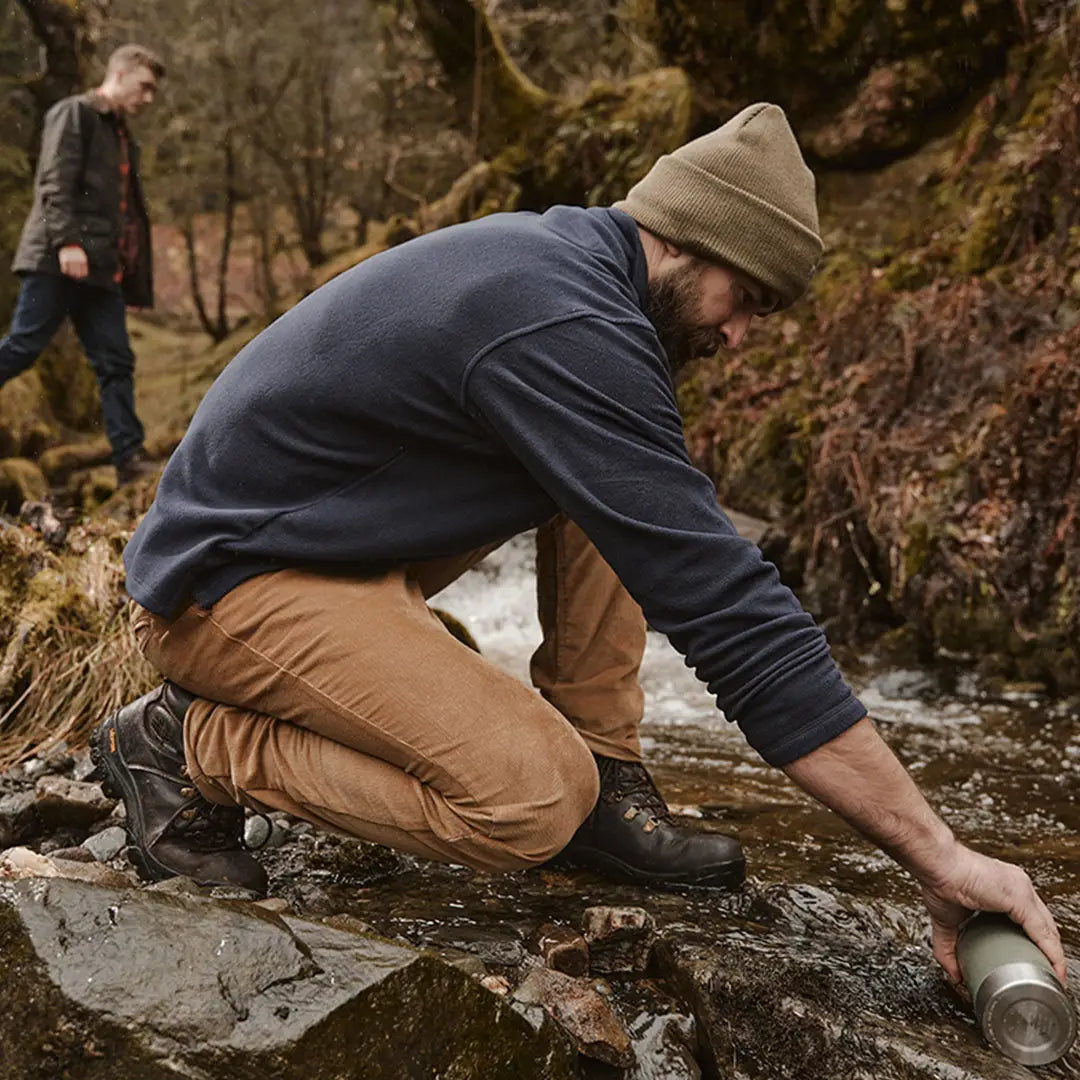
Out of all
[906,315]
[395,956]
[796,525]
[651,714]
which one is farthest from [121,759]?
[906,315]

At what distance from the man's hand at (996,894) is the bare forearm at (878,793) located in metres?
0.03

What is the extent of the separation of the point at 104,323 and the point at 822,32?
5.73m

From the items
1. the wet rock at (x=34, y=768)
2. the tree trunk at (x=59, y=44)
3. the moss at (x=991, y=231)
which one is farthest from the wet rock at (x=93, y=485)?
the moss at (x=991, y=231)

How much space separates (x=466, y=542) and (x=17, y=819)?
5.03 feet

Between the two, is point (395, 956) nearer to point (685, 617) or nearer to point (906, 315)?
point (685, 617)

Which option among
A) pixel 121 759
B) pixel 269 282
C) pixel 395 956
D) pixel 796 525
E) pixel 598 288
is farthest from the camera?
pixel 269 282

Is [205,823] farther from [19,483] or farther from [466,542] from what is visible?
Result: [19,483]

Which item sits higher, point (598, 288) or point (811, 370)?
point (598, 288)

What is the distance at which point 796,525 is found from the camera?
668 cm

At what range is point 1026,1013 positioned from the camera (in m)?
2.13

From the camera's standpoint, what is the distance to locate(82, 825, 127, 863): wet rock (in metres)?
3.09

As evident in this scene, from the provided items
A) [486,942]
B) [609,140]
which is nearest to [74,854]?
[486,942]

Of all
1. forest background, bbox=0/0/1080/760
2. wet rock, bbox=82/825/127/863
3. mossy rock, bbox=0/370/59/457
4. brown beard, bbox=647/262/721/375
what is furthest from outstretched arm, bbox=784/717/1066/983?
mossy rock, bbox=0/370/59/457

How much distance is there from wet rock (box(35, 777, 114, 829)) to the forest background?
56 cm
